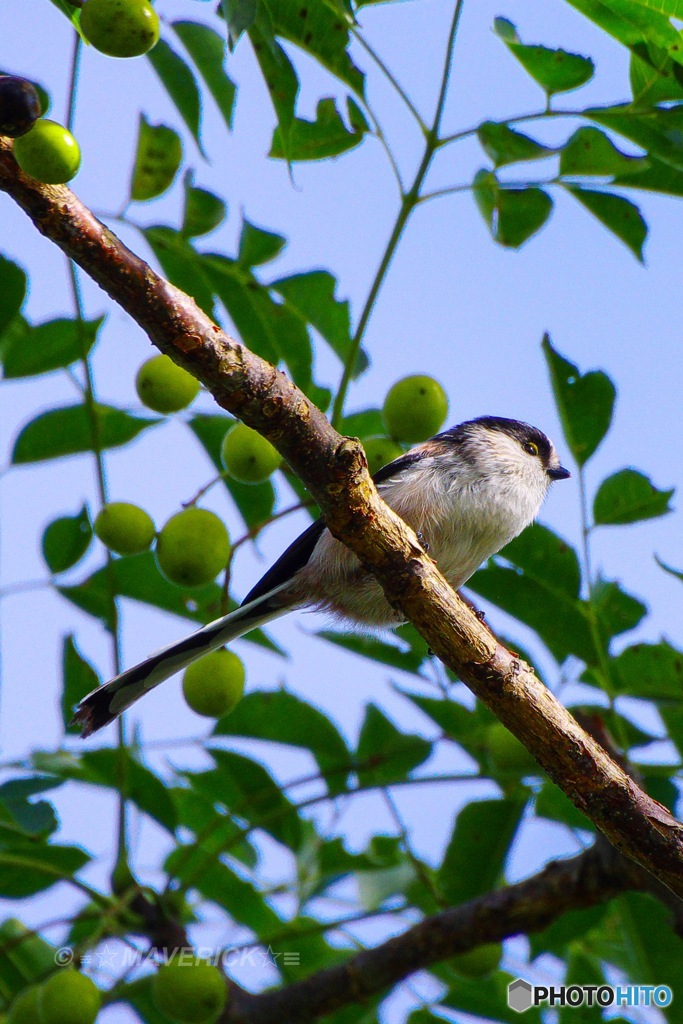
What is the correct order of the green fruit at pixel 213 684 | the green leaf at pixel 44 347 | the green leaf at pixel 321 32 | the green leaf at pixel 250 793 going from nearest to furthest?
the green leaf at pixel 321 32 → the green fruit at pixel 213 684 → the green leaf at pixel 44 347 → the green leaf at pixel 250 793

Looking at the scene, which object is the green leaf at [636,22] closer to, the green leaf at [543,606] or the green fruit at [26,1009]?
the green leaf at [543,606]

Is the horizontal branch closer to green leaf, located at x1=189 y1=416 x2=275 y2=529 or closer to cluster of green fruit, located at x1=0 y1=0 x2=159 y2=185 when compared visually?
green leaf, located at x1=189 y1=416 x2=275 y2=529

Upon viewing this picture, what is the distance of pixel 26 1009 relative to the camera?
8.51 feet

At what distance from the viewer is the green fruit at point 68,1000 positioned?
2.41m

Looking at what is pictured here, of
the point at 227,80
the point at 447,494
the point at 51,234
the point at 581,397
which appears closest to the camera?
the point at 51,234

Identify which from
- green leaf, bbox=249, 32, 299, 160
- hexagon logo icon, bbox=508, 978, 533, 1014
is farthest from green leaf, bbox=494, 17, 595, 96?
hexagon logo icon, bbox=508, 978, 533, 1014

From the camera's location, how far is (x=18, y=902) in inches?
118

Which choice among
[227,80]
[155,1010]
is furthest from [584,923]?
[227,80]

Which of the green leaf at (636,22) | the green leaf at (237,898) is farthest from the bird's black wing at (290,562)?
the green leaf at (636,22)

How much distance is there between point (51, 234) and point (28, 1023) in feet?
6.52

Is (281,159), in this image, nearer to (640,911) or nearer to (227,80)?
(227,80)

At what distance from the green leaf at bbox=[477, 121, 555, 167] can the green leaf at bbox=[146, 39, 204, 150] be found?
0.71 metres

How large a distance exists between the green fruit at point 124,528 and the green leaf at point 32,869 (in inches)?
37.5

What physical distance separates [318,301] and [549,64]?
34.4 inches
